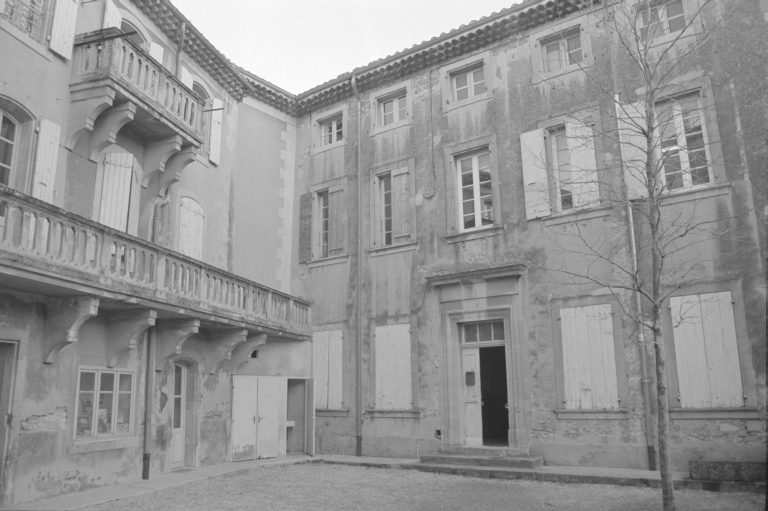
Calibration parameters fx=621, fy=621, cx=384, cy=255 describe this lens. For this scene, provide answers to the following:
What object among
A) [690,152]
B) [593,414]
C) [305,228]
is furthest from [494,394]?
[690,152]

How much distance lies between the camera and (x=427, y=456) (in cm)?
1282

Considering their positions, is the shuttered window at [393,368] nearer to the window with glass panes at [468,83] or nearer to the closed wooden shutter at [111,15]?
the window with glass panes at [468,83]

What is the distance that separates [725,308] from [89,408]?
1072 centimetres

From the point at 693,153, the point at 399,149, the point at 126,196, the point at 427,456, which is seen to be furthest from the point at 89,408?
the point at 693,153

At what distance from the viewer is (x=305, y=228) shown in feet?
54.8

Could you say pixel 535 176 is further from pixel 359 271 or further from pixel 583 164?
pixel 359 271

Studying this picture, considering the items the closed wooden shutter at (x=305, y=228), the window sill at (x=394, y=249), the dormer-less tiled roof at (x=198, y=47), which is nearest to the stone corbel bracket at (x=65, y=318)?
the dormer-less tiled roof at (x=198, y=47)

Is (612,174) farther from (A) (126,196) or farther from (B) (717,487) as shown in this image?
(A) (126,196)

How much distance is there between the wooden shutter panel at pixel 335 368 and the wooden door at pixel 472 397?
323 cm

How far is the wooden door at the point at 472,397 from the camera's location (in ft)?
43.7

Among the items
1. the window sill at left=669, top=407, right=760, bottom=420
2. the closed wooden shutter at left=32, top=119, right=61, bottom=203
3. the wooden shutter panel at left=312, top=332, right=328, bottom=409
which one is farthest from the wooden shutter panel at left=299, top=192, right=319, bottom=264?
the window sill at left=669, top=407, right=760, bottom=420

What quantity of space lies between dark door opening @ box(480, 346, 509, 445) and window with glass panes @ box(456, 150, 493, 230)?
323cm

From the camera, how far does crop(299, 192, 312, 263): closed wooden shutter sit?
1645 cm

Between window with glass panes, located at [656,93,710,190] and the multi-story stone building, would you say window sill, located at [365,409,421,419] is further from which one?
window with glass panes, located at [656,93,710,190]
